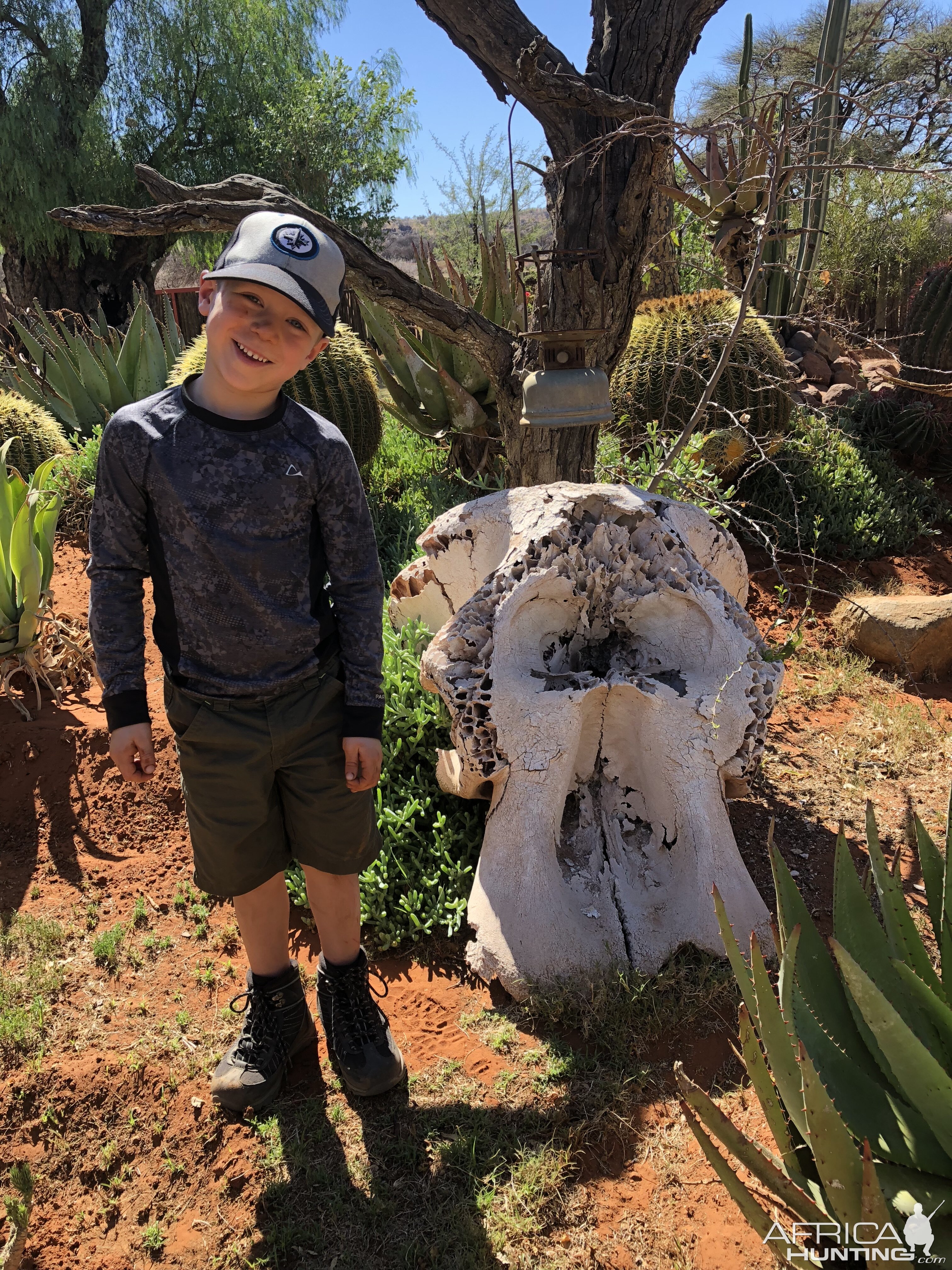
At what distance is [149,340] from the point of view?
6090 millimetres

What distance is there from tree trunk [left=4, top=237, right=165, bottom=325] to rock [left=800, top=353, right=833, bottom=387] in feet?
33.9

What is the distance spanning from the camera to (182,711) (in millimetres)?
1866

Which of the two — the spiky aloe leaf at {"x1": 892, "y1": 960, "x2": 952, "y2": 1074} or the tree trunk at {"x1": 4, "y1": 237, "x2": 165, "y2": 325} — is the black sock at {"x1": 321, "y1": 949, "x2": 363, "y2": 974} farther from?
the tree trunk at {"x1": 4, "y1": 237, "x2": 165, "y2": 325}

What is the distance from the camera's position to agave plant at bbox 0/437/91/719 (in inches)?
134

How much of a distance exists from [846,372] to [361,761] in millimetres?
8325

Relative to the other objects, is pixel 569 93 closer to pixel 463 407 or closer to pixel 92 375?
pixel 463 407

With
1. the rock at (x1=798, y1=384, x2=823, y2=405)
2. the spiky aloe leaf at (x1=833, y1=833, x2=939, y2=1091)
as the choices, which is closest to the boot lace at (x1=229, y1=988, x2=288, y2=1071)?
the spiky aloe leaf at (x1=833, y1=833, x2=939, y2=1091)

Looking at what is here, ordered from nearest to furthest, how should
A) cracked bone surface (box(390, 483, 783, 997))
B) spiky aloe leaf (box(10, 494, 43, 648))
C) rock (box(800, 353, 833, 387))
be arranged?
1. cracked bone surface (box(390, 483, 783, 997))
2. spiky aloe leaf (box(10, 494, 43, 648))
3. rock (box(800, 353, 833, 387))

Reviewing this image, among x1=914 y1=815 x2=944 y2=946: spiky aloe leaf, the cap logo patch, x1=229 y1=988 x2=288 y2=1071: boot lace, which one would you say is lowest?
x1=229 y1=988 x2=288 y2=1071: boot lace

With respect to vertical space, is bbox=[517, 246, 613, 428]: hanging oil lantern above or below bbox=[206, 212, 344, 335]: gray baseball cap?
below

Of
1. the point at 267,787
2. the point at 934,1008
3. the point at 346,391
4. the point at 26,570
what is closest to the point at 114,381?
the point at 346,391

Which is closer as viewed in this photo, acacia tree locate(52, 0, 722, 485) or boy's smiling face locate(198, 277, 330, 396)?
boy's smiling face locate(198, 277, 330, 396)

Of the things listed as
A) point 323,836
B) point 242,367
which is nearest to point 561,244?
point 242,367
